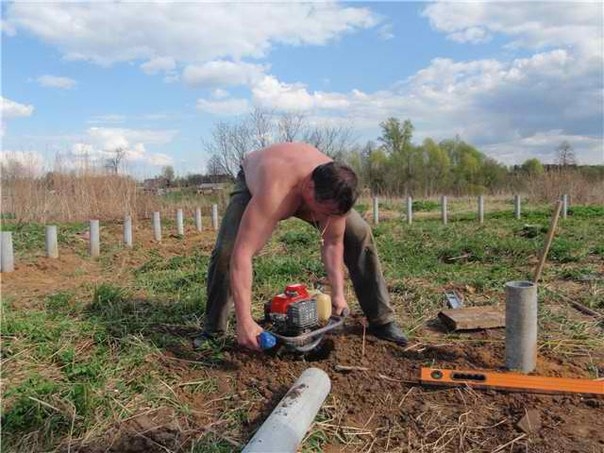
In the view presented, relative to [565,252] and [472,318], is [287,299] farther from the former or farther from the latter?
[565,252]

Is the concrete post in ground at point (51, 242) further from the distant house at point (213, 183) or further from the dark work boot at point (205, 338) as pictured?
the distant house at point (213, 183)

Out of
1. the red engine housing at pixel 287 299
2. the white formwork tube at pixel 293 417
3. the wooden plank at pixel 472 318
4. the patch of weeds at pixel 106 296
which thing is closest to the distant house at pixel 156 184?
the patch of weeds at pixel 106 296

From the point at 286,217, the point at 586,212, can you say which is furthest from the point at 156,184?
the point at 286,217

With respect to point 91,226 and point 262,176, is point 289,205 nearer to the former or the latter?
point 262,176

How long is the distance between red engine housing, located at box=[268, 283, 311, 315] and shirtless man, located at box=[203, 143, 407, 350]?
0.25m

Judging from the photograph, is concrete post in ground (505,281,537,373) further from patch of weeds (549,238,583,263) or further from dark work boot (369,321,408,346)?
patch of weeds (549,238,583,263)

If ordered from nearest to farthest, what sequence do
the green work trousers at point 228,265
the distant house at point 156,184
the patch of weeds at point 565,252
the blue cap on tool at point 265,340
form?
1. the blue cap on tool at point 265,340
2. the green work trousers at point 228,265
3. the patch of weeds at point 565,252
4. the distant house at point 156,184

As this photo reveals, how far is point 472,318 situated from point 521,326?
97cm

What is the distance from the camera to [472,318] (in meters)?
4.23

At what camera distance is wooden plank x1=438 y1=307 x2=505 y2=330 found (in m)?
4.17

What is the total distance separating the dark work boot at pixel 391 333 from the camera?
394cm

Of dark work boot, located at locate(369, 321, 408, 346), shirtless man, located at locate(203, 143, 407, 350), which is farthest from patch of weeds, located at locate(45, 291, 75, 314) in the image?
dark work boot, located at locate(369, 321, 408, 346)

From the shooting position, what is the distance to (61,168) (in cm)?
1697

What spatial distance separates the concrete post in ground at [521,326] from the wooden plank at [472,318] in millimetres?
807
